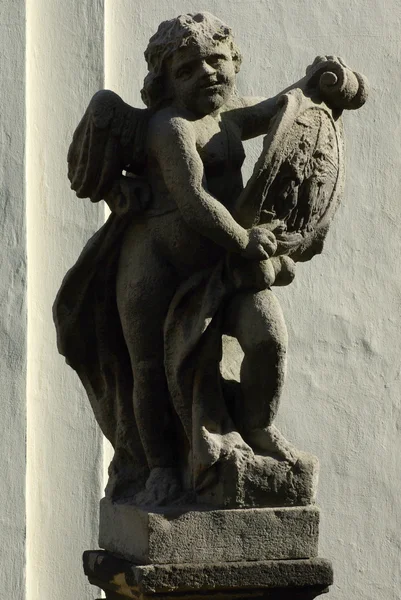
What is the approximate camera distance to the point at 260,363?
4434mm

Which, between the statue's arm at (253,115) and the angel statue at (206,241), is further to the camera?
the statue's arm at (253,115)

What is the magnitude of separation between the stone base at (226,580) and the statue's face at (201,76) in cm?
135

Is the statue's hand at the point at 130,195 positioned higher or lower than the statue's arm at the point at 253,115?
lower

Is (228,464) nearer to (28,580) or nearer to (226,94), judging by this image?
(226,94)

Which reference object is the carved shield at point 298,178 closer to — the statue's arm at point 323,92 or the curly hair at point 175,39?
the statue's arm at point 323,92

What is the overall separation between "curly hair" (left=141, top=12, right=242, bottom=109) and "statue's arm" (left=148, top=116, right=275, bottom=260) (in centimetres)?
18

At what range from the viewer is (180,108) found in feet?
15.0

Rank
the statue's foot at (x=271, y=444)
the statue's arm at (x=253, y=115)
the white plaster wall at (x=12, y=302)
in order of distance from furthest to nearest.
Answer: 1. the white plaster wall at (x=12, y=302)
2. the statue's arm at (x=253, y=115)
3. the statue's foot at (x=271, y=444)

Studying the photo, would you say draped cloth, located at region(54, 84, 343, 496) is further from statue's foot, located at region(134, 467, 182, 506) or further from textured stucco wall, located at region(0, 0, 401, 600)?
textured stucco wall, located at region(0, 0, 401, 600)

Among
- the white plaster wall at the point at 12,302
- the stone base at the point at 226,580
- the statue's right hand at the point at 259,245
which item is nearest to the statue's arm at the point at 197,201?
the statue's right hand at the point at 259,245

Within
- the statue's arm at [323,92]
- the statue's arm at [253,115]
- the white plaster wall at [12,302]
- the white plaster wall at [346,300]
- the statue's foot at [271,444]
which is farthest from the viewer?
the white plaster wall at [346,300]

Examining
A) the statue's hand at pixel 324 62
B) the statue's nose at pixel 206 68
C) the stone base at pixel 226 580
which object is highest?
the statue's hand at pixel 324 62

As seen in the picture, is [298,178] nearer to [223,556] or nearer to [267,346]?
[267,346]

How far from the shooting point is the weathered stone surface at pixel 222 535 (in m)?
4.37
